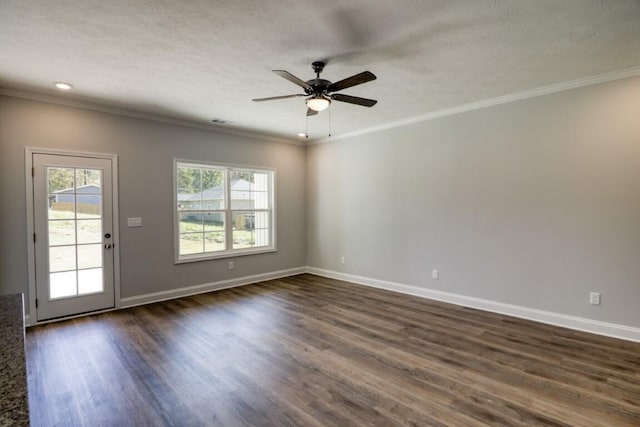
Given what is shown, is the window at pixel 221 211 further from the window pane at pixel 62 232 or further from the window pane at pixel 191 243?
the window pane at pixel 62 232

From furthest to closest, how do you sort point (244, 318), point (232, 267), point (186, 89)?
1. point (232, 267)
2. point (244, 318)
3. point (186, 89)

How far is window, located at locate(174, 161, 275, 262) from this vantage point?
17.4 ft

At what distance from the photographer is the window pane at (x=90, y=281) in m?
4.29

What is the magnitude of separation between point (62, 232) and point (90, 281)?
720 mm

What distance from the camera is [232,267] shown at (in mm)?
5828

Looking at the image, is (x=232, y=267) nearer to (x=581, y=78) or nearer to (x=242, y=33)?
(x=242, y=33)

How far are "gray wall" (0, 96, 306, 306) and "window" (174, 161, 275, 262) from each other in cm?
15

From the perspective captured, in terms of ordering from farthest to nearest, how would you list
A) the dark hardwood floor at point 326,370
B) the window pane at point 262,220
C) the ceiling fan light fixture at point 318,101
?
the window pane at point 262,220 → the ceiling fan light fixture at point 318,101 → the dark hardwood floor at point 326,370

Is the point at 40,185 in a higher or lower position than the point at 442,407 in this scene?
higher

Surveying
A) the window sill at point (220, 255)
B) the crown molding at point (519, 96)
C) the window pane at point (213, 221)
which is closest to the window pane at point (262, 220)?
the window sill at point (220, 255)

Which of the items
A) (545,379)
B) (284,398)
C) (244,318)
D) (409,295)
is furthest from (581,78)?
(244,318)

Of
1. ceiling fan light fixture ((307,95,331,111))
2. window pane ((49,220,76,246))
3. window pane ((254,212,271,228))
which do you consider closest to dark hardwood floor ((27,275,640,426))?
window pane ((49,220,76,246))

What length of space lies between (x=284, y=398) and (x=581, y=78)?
14.1 ft

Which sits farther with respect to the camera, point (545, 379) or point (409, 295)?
point (409, 295)
